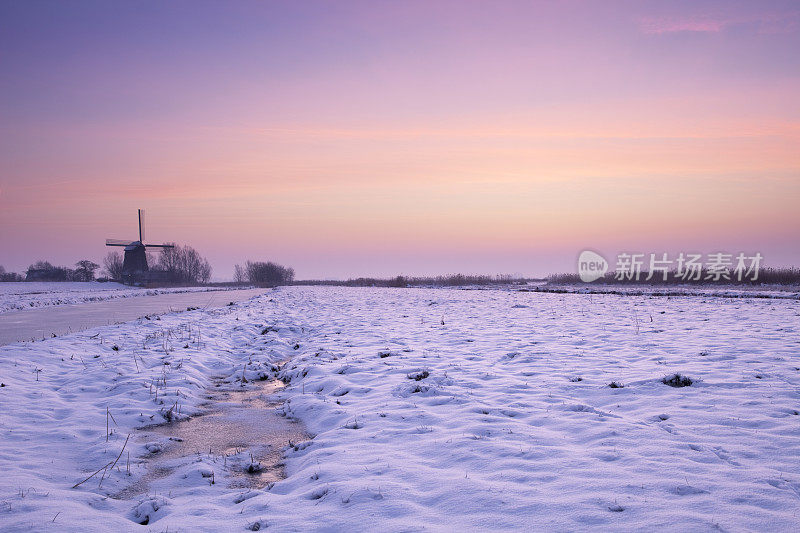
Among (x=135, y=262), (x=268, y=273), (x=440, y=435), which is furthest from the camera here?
Result: (x=268, y=273)

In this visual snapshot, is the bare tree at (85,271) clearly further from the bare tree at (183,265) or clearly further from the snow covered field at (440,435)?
the snow covered field at (440,435)

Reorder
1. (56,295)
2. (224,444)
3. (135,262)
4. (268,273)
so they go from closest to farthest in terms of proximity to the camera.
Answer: (224,444), (56,295), (135,262), (268,273)

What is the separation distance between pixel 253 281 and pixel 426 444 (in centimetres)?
11338

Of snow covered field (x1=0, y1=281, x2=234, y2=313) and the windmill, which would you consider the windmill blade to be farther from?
snow covered field (x1=0, y1=281, x2=234, y2=313)

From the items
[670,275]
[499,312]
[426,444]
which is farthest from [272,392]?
[670,275]

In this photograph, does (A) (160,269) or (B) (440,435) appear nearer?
(B) (440,435)

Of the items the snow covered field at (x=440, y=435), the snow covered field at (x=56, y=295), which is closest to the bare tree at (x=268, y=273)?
the snow covered field at (x=56, y=295)

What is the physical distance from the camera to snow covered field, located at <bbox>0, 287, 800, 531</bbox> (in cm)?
389

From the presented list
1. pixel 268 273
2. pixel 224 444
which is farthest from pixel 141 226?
pixel 224 444

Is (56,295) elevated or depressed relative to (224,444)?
A: elevated

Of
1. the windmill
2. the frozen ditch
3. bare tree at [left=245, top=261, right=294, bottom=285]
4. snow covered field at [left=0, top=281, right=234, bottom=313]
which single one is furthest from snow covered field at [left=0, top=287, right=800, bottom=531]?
bare tree at [left=245, top=261, right=294, bottom=285]

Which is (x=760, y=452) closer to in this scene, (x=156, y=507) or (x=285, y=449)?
(x=285, y=449)

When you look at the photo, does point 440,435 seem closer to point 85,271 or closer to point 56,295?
point 56,295

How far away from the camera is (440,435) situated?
5703 mm
